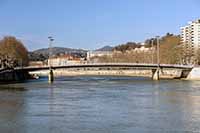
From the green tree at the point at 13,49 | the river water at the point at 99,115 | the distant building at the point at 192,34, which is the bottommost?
the river water at the point at 99,115

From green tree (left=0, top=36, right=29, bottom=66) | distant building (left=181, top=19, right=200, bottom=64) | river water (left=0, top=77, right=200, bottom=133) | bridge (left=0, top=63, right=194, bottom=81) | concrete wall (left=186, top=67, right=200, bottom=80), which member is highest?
distant building (left=181, top=19, right=200, bottom=64)

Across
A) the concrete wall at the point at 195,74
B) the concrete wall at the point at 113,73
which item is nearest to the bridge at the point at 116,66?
the concrete wall at the point at 195,74

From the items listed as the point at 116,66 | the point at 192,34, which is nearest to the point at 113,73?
the point at 192,34

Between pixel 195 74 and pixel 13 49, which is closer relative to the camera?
pixel 195 74

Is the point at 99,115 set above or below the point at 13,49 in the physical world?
below

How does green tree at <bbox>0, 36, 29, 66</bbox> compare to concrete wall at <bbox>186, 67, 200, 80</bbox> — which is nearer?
concrete wall at <bbox>186, 67, 200, 80</bbox>

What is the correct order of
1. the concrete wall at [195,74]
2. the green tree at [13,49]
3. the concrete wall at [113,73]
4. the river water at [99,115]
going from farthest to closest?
the concrete wall at [113,73] → the green tree at [13,49] → the concrete wall at [195,74] → the river water at [99,115]

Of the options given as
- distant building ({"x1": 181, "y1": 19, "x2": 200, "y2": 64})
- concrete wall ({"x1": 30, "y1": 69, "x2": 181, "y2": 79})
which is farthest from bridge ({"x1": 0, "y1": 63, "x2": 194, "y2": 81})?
distant building ({"x1": 181, "y1": 19, "x2": 200, "y2": 64})

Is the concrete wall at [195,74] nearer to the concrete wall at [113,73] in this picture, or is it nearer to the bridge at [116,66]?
the bridge at [116,66]

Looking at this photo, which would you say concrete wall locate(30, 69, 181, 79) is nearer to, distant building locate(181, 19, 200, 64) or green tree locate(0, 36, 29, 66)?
distant building locate(181, 19, 200, 64)

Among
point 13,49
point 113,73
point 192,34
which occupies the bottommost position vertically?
point 113,73

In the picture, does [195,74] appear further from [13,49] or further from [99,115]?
[99,115]

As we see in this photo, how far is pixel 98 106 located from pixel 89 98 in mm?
5046

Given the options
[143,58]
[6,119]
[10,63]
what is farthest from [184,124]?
[143,58]
